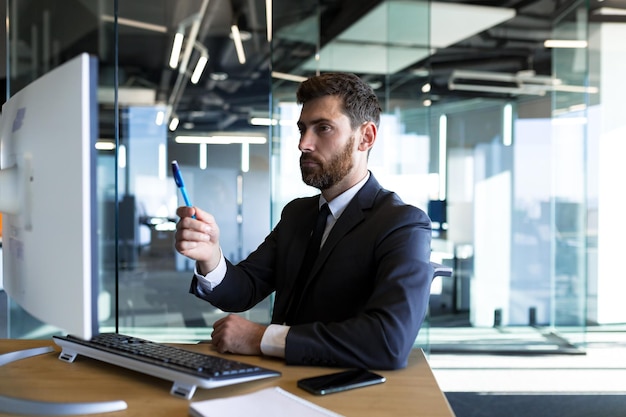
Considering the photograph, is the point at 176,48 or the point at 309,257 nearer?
the point at 309,257

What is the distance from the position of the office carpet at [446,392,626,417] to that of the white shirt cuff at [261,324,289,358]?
8.05ft

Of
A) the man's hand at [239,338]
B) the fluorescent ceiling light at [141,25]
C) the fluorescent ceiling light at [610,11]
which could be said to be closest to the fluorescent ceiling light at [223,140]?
the fluorescent ceiling light at [141,25]

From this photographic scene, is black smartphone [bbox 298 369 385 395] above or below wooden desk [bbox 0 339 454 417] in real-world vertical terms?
above

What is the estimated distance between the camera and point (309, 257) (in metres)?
1.76

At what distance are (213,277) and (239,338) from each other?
13.0 inches

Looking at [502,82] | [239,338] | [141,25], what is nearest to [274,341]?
[239,338]

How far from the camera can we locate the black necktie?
172 centimetres

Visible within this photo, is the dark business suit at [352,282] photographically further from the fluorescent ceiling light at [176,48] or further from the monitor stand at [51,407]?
the fluorescent ceiling light at [176,48]

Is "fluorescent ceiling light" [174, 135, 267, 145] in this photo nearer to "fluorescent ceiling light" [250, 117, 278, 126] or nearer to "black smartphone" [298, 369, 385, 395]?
"fluorescent ceiling light" [250, 117, 278, 126]

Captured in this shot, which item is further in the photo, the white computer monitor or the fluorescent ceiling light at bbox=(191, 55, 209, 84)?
the fluorescent ceiling light at bbox=(191, 55, 209, 84)

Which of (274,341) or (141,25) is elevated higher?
(141,25)

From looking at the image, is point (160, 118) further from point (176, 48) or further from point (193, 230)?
point (193, 230)

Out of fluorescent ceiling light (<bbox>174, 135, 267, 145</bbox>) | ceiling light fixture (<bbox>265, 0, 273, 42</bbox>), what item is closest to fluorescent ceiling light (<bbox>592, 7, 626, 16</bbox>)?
ceiling light fixture (<bbox>265, 0, 273, 42</bbox>)

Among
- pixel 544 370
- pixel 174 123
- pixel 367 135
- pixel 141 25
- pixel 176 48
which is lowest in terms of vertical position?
pixel 544 370
